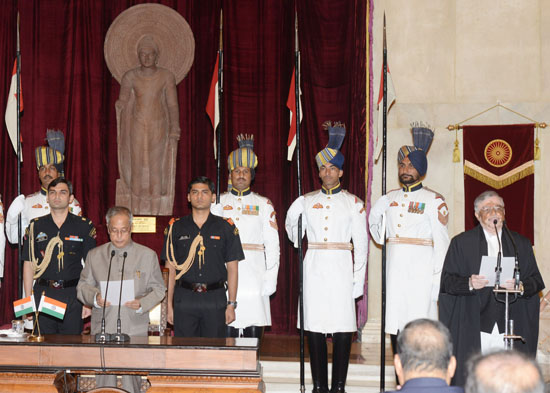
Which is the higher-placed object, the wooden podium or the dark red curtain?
the dark red curtain

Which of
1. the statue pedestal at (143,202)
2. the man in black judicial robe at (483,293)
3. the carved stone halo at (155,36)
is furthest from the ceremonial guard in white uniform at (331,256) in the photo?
the carved stone halo at (155,36)

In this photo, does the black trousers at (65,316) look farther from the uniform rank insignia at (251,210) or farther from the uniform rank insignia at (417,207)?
the uniform rank insignia at (417,207)

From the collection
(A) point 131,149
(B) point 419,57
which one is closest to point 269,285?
(A) point 131,149

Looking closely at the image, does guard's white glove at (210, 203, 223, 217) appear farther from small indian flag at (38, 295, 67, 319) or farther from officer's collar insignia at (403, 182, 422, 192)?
small indian flag at (38, 295, 67, 319)

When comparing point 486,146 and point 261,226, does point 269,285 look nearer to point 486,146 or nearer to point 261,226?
point 261,226

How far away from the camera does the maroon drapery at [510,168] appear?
7.43 metres

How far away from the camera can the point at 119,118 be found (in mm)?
7961

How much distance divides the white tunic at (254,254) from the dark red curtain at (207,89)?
6.58 ft

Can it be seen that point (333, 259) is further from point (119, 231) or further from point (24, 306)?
point (24, 306)

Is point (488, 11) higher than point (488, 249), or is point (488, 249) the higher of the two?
point (488, 11)

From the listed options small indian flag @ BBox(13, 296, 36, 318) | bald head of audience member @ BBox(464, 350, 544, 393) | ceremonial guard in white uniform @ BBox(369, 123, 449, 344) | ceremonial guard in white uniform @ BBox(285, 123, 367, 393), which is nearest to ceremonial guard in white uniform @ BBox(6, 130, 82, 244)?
small indian flag @ BBox(13, 296, 36, 318)

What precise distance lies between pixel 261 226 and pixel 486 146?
2.81 meters

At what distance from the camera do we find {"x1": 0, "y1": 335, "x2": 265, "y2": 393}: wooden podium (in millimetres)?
3994

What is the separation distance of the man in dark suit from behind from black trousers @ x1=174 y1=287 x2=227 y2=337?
2.78 metres
